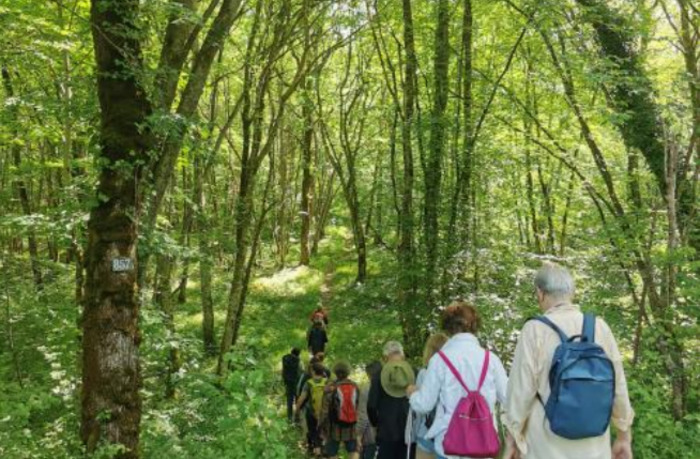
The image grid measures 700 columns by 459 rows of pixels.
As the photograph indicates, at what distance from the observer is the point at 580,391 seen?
321cm

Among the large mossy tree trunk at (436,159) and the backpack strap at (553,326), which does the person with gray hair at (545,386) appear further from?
the large mossy tree trunk at (436,159)

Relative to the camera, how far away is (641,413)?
6133 mm

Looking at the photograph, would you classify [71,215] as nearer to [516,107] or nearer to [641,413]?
[641,413]

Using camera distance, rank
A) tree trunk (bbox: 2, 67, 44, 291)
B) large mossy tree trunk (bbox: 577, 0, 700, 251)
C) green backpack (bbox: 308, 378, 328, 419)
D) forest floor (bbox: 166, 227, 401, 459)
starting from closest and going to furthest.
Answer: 1. large mossy tree trunk (bbox: 577, 0, 700, 251)
2. green backpack (bbox: 308, 378, 328, 419)
3. tree trunk (bbox: 2, 67, 44, 291)
4. forest floor (bbox: 166, 227, 401, 459)

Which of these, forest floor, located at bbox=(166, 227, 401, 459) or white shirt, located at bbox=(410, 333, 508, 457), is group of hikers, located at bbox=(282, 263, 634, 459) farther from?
forest floor, located at bbox=(166, 227, 401, 459)

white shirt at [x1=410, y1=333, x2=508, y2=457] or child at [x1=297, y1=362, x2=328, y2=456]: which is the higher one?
white shirt at [x1=410, y1=333, x2=508, y2=457]

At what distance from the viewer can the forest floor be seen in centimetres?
1575

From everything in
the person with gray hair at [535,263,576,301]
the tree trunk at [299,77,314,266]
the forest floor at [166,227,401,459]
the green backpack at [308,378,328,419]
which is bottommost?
the forest floor at [166,227,401,459]

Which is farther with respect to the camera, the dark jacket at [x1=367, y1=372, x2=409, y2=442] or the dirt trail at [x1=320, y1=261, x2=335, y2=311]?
the dirt trail at [x1=320, y1=261, x2=335, y2=311]

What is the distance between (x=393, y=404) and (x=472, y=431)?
1.81 meters

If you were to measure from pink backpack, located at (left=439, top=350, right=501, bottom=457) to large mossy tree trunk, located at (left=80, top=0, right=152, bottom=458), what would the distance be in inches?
126

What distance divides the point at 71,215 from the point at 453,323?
563cm

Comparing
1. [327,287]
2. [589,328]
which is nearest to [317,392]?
[589,328]

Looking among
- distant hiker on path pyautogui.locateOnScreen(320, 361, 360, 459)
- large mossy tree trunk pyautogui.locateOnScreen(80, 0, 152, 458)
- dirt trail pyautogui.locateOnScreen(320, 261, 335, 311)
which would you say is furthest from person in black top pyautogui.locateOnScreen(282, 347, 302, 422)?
dirt trail pyautogui.locateOnScreen(320, 261, 335, 311)
